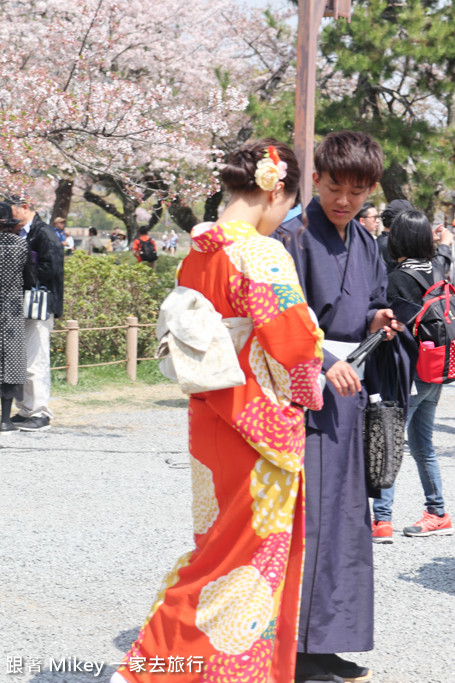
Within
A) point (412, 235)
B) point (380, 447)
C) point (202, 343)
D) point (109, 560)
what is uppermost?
point (412, 235)

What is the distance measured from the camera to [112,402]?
27.3 ft

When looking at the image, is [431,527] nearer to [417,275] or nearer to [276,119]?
[417,275]

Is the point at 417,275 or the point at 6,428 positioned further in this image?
the point at 6,428

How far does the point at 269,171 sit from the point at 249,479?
876mm

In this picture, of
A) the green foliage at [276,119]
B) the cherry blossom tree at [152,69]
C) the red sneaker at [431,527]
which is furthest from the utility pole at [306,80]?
the green foliage at [276,119]

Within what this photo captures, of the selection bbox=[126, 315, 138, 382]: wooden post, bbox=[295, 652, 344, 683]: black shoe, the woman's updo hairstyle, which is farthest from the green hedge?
the woman's updo hairstyle

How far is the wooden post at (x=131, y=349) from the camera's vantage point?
9523mm

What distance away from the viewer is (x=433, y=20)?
42.2 ft

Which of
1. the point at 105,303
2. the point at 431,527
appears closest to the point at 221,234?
the point at 431,527

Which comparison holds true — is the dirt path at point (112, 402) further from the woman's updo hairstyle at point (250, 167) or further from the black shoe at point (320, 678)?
the woman's updo hairstyle at point (250, 167)

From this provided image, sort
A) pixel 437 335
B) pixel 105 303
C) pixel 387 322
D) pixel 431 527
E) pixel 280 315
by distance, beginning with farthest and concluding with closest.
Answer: pixel 105 303 → pixel 437 335 → pixel 431 527 → pixel 387 322 → pixel 280 315

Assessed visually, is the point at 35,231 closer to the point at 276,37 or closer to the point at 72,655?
the point at 72,655

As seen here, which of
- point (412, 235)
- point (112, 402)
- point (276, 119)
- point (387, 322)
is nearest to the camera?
point (387, 322)

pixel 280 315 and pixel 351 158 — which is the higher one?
pixel 351 158
